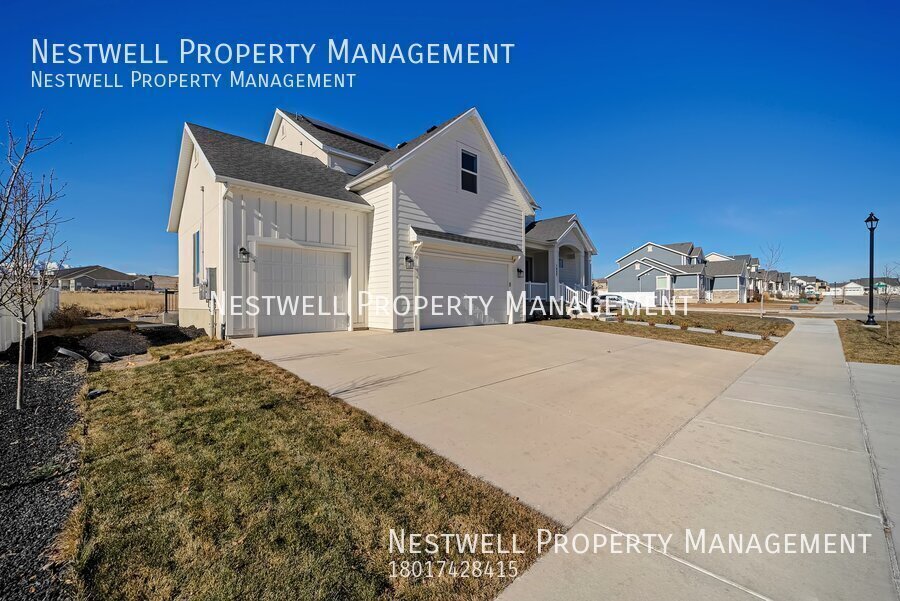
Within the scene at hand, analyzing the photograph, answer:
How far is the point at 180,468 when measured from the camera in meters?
2.78

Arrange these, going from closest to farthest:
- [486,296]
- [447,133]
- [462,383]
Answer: [462,383] < [447,133] < [486,296]

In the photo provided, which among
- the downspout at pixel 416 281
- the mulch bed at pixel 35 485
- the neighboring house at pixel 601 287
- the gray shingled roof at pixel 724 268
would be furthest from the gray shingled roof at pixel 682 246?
the mulch bed at pixel 35 485

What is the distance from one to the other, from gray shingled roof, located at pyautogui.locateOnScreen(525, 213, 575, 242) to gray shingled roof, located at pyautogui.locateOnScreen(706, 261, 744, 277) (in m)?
30.4

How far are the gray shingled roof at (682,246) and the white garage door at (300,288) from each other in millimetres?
41495

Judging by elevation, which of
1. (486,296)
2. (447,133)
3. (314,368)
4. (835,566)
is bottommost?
(835,566)

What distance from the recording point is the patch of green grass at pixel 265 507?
5.86 feet

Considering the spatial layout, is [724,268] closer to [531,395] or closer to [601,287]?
[601,287]

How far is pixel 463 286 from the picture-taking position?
485 inches

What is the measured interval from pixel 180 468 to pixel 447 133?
1136cm

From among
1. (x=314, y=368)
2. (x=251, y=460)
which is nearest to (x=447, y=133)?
(x=314, y=368)

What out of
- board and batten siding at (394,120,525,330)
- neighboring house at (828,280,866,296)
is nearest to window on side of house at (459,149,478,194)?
board and batten siding at (394,120,525,330)

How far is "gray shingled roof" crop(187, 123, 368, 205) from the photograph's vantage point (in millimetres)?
8938

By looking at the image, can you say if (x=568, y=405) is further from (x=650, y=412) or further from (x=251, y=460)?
(x=251, y=460)

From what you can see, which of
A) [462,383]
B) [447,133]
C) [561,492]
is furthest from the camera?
[447,133]
